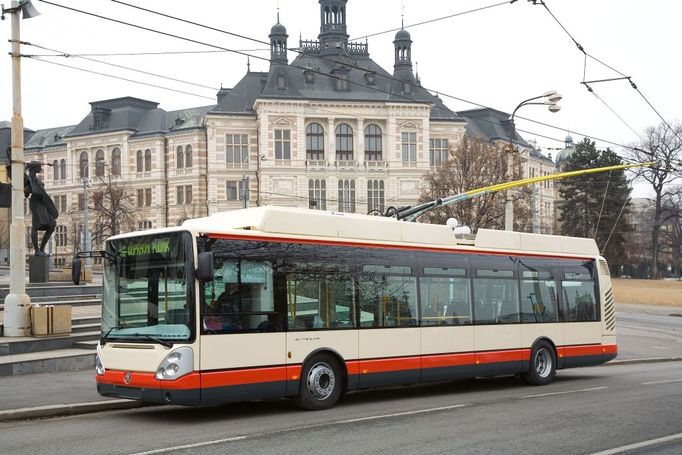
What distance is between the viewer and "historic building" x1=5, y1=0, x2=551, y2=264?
79.9 m

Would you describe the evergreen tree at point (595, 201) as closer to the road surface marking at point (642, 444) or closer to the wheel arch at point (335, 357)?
the wheel arch at point (335, 357)

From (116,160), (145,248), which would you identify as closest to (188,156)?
(116,160)

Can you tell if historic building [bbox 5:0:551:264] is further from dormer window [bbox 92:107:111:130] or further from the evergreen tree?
the evergreen tree

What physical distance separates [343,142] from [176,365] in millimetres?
71858

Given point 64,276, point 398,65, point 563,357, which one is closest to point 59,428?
point 563,357

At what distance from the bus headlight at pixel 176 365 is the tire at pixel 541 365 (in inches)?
312

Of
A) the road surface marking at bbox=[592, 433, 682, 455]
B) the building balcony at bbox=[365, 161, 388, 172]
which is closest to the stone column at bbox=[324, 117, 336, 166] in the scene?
the building balcony at bbox=[365, 161, 388, 172]

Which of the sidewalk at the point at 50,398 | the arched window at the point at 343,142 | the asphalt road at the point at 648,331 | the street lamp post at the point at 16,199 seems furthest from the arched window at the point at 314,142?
the sidewalk at the point at 50,398

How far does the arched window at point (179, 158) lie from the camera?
87.2 meters

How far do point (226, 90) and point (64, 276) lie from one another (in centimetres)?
5696

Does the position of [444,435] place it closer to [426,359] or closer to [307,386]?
[307,386]

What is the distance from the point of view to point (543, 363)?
16734mm

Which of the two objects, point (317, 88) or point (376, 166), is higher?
point (317, 88)

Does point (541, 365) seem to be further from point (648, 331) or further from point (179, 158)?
point (179, 158)
